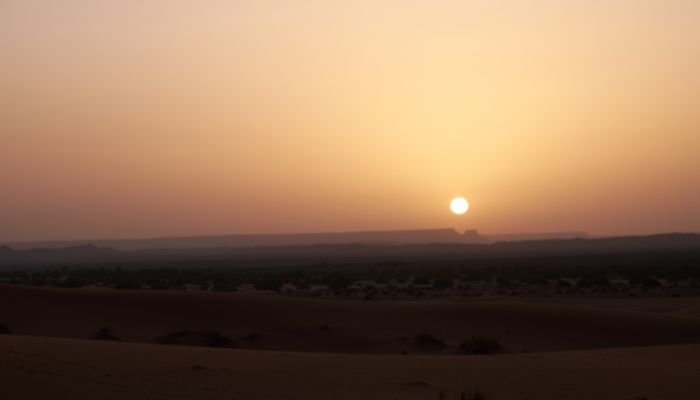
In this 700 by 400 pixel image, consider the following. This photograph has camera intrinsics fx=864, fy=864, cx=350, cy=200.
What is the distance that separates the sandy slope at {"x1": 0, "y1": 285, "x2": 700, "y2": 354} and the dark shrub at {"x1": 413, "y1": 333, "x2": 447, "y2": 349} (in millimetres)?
461

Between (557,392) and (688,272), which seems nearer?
(557,392)

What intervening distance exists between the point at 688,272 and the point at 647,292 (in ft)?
60.7

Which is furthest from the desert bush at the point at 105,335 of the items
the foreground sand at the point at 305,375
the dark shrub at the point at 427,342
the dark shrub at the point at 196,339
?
the dark shrub at the point at 427,342

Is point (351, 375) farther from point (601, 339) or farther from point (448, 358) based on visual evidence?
point (601, 339)

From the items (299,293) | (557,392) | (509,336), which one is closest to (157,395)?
(557,392)

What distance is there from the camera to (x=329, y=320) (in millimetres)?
33875

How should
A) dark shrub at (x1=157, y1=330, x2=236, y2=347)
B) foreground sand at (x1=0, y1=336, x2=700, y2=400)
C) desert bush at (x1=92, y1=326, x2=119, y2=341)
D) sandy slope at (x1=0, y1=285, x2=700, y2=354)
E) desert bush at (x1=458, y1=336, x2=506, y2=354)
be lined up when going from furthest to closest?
sandy slope at (x1=0, y1=285, x2=700, y2=354) → desert bush at (x1=92, y1=326, x2=119, y2=341) → dark shrub at (x1=157, y1=330, x2=236, y2=347) → desert bush at (x1=458, y1=336, x2=506, y2=354) → foreground sand at (x1=0, y1=336, x2=700, y2=400)

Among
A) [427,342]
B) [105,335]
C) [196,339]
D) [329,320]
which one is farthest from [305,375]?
[329,320]

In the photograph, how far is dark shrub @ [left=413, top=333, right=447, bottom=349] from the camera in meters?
28.3

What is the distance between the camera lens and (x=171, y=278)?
7588cm

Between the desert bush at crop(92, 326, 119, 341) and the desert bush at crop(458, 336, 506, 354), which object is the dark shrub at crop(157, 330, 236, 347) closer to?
the desert bush at crop(92, 326, 119, 341)

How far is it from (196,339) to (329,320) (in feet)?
21.4

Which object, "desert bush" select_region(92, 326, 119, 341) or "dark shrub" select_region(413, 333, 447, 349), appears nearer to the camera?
"dark shrub" select_region(413, 333, 447, 349)

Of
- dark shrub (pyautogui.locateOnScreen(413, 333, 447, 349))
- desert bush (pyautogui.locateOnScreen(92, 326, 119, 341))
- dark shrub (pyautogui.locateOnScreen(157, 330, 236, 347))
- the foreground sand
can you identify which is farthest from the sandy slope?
the foreground sand
